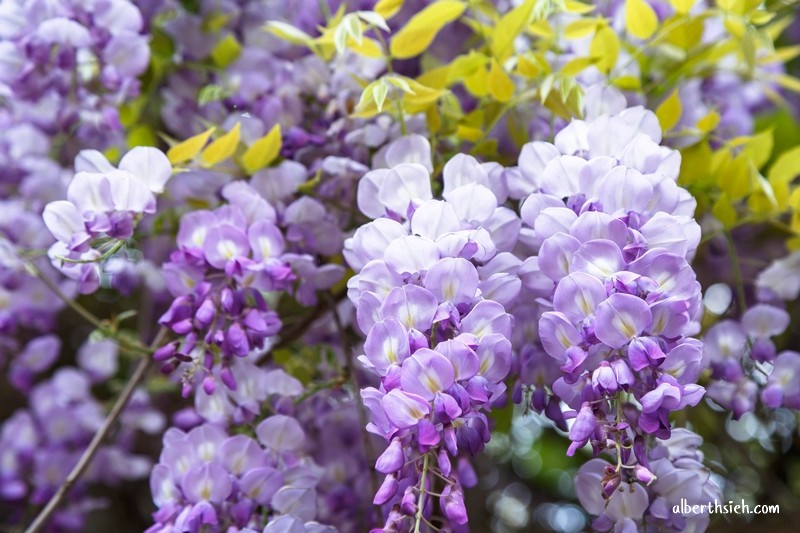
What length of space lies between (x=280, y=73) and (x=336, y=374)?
12.8 inches

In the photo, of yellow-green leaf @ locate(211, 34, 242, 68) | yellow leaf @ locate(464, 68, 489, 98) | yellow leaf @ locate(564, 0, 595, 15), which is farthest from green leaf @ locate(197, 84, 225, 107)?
yellow leaf @ locate(564, 0, 595, 15)

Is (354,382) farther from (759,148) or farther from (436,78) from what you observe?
(759,148)

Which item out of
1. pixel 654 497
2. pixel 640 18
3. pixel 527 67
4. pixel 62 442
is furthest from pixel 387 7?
pixel 62 442

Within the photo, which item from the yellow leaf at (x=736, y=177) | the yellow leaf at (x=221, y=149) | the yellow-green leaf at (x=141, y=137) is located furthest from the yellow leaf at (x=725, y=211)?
the yellow-green leaf at (x=141, y=137)

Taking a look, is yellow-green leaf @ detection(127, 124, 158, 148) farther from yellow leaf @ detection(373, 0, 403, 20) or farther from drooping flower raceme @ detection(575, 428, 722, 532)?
drooping flower raceme @ detection(575, 428, 722, 532)

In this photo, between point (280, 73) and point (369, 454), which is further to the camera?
point (280, 73)

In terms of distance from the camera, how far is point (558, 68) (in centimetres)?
86

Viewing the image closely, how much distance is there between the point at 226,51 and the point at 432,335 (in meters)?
0.54

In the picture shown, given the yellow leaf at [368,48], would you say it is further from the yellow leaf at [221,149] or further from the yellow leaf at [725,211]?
the yellow leaf at [725,211]

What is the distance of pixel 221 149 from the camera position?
79 centimetres

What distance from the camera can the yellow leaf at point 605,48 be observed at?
81 centimetres

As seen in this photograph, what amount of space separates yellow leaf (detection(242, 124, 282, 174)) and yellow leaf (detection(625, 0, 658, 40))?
0.35 metres

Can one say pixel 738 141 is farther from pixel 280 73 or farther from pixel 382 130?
pixel 280 73

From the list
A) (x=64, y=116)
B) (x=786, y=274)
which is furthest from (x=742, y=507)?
(x=64, y=116)
